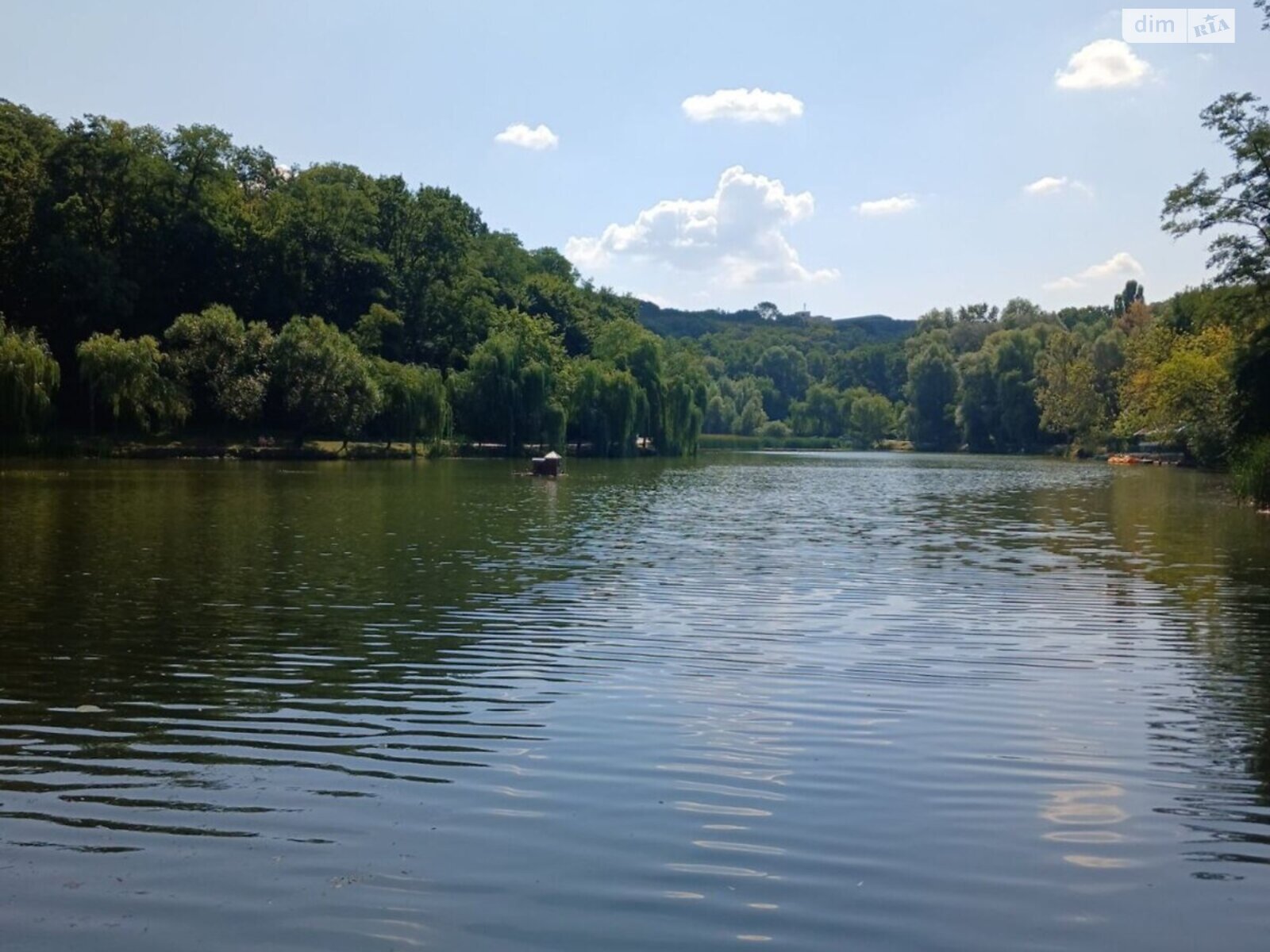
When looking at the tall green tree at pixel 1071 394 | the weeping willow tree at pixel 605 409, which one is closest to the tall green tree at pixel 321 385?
the weeping willow tree at pixel 605 409

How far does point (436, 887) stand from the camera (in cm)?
680

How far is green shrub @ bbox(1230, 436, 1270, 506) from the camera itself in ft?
124

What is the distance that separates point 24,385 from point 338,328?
35706mm

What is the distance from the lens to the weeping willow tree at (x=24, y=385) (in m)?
60.8

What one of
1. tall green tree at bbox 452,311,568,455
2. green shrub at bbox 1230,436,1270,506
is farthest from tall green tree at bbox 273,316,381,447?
green shrub at bbox 1230,436,1270,506

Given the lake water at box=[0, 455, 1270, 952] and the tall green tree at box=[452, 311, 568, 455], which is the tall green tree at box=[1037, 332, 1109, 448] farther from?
the lake water at box=[0, 455, 1270, 952]

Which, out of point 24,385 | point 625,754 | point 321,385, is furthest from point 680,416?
point 625,754

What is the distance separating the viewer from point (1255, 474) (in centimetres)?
3850

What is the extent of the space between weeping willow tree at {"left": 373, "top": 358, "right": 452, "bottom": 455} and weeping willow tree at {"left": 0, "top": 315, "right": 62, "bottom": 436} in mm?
23219

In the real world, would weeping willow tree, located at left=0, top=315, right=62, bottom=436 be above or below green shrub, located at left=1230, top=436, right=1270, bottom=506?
above

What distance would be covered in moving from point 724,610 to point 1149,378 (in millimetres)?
77163

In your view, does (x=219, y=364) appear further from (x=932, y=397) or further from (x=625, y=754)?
(x=932, y=397)

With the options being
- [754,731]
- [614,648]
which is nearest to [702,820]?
[754,731]

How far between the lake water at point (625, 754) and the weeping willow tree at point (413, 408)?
194ft
